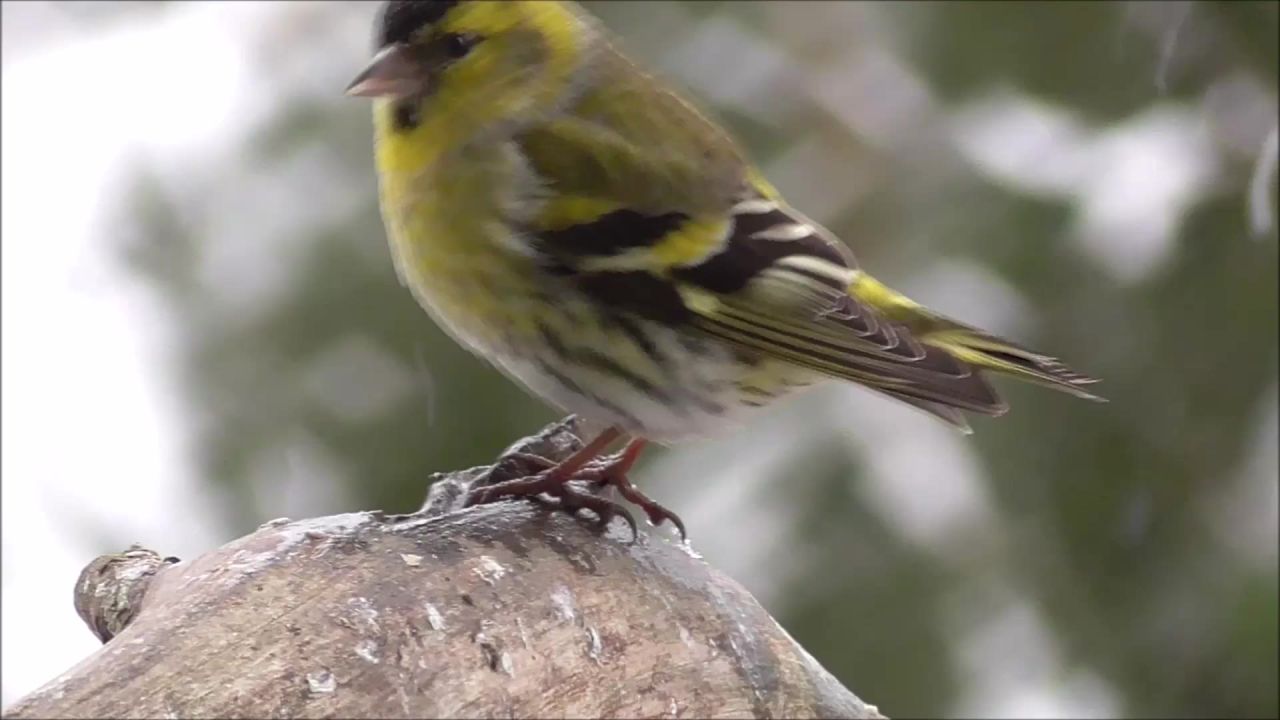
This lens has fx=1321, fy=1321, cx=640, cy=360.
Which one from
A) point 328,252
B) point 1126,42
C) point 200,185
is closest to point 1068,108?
point 1126,42

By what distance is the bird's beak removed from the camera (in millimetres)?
1305

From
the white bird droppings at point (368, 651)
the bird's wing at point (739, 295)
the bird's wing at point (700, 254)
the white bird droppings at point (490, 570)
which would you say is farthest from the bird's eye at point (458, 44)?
the white bird droppings at point (368, 651)

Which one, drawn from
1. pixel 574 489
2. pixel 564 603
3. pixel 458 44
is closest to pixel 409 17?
pixel 458 44

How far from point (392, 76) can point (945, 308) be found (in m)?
0.97

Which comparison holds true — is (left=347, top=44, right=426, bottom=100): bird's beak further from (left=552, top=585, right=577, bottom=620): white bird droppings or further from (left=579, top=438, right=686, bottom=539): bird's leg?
(left=552, top=585, right=577, bottom=620): white bird droppings

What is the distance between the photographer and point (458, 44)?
4.50 ft

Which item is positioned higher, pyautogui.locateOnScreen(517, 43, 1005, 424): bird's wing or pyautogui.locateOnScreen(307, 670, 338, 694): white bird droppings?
pyautogui.locateOnScreen(517, 43, 1005, 424): bird's wing

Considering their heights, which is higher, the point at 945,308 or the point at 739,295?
the point at 945,308

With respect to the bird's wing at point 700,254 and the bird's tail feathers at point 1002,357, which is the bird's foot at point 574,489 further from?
the bird's tail feathers at point 1002,357

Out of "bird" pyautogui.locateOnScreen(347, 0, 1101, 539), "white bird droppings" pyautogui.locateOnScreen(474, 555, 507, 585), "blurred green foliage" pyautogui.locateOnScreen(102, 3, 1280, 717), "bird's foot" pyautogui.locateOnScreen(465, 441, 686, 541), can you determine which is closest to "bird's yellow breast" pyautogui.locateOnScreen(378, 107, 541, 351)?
"bird" pyautogui.locateOnScreen(347, 0, 1101, 539)

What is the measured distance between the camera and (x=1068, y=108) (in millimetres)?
2062

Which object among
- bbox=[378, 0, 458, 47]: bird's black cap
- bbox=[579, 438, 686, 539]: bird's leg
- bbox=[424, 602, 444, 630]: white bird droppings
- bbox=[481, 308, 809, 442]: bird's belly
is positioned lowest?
bbox=[424, 602, 444, 630]: white bird droppings

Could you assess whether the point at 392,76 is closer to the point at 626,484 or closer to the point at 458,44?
the point at 458,44

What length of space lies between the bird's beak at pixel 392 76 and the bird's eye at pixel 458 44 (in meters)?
0.04
